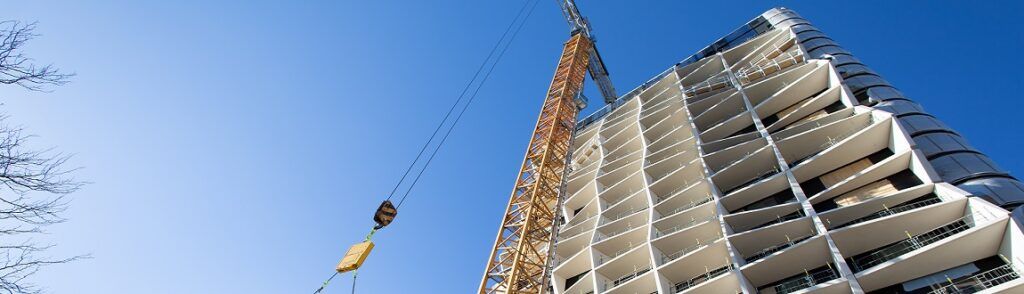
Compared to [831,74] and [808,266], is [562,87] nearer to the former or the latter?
[831,74]

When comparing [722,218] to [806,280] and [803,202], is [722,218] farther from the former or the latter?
[806,280]

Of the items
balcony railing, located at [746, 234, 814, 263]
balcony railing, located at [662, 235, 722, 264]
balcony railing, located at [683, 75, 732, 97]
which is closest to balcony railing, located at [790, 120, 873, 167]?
balcony railing, located at [746, 234, 814, 263]

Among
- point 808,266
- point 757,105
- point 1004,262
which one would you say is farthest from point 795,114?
point 1004,262

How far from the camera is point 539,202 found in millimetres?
29375

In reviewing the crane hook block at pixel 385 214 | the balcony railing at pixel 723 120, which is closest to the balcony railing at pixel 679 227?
the balcony railing at pixel 723 120

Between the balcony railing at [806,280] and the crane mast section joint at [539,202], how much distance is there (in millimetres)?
10391

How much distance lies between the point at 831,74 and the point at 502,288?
21365mm

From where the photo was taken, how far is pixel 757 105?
3045 centimetres

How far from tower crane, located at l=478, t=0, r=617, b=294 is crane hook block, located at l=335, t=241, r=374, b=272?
6051mm

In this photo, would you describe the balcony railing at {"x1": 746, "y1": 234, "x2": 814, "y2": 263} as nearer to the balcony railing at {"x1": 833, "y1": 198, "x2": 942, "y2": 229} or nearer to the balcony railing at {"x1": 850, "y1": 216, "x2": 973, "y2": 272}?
the balcony railing at {"x1": 833, "y1": 198, "x2": 942, "y2": 229}

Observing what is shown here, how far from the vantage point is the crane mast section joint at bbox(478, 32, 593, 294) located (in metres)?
24.9

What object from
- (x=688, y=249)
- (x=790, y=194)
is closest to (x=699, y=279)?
(x=688, y=249)

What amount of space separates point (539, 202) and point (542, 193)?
2.95ft

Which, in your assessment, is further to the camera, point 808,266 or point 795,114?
point 795,114
